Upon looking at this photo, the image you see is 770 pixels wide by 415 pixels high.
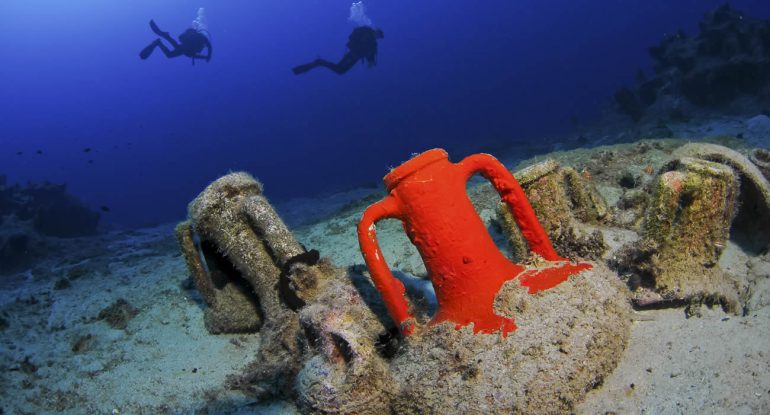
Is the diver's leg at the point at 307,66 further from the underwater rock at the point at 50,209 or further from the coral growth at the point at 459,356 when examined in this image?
the coral growth at the point at 459,356

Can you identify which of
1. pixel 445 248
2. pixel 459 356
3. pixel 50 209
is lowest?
pixel 459 356

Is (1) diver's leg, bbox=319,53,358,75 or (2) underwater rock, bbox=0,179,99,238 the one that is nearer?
(2) underwater rock, bbox=0,179,99,238

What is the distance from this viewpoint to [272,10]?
158 m

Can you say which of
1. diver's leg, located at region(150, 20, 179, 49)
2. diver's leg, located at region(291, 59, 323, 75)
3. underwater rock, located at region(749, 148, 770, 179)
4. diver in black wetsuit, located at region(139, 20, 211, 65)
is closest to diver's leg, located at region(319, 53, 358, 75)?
diver's leg, located at region(291, 59, 323, 75)

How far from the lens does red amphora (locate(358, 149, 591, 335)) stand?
8.33ft

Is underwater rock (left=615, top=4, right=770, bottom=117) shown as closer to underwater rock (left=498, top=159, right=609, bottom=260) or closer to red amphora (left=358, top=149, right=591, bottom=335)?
underwater rock (left=498, top=159, right=609, bottom=260)

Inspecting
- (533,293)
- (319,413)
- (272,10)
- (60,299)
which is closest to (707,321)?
(533,293)

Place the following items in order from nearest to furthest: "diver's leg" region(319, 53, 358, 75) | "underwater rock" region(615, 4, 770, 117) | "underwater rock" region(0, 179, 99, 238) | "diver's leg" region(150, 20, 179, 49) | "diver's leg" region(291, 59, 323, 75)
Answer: "underwater rock" region(615, 4, 770, 117) → "underwater rock" region(0, 179, 99, 238) → "diver's leg" region(291, 59, 323, 75) → "diver's leg" region(319, 53, 358, 75) → "diver's leg" region(150, 20, 179, 49)

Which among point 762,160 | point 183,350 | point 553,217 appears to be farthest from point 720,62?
point 183,350

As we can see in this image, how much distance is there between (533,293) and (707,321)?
1313 millimetres

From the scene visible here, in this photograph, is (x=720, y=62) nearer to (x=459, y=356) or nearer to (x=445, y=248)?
(x=445, y=248)

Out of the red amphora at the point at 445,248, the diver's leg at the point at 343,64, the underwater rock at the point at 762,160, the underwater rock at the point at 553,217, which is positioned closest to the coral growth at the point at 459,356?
the red amphora at the point at 445,248

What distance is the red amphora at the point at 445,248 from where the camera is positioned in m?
2.54

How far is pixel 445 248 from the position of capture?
101 inches
